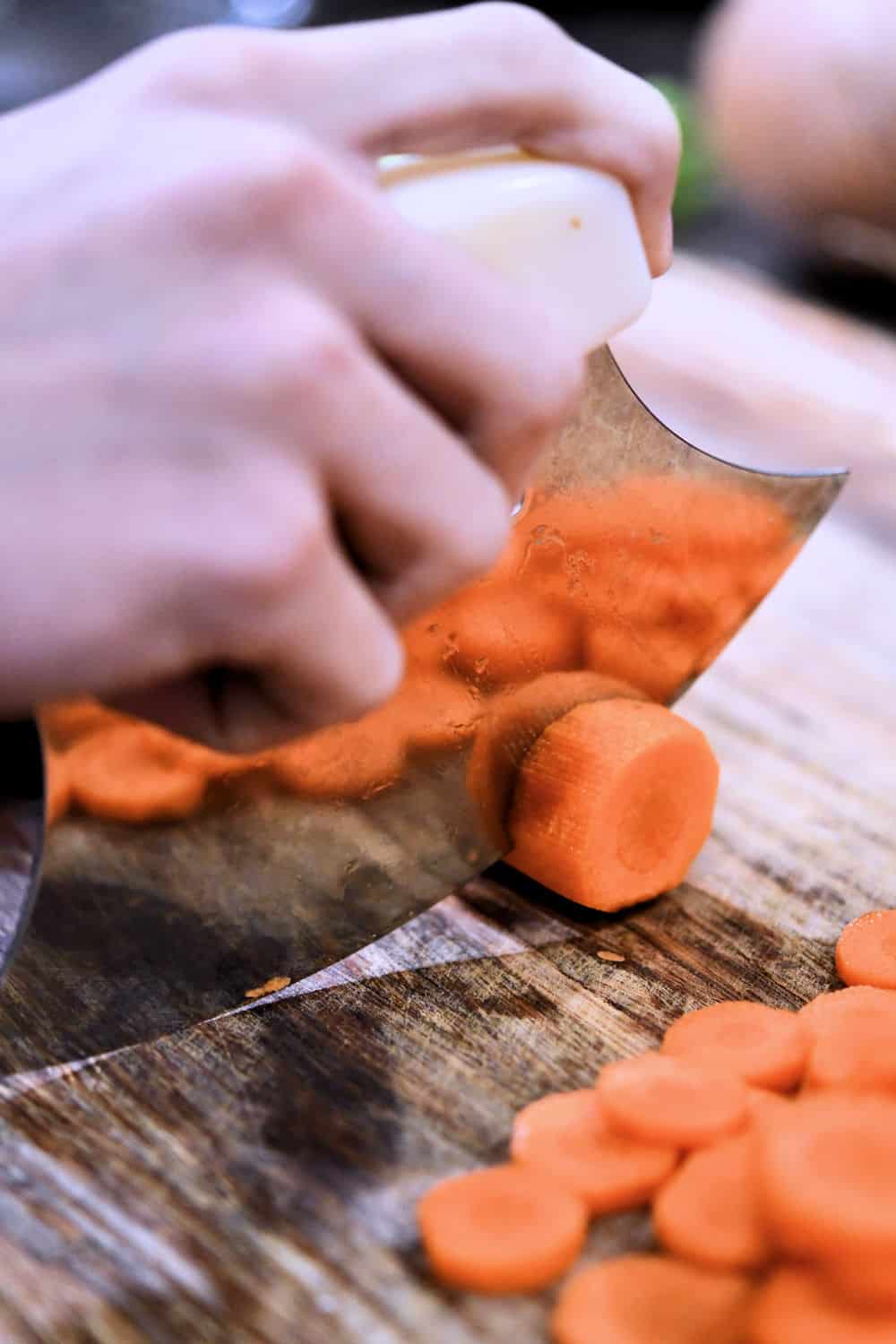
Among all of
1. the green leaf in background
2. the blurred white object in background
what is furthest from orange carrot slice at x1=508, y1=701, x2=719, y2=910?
the blurred white object in background

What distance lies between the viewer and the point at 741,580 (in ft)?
3.47

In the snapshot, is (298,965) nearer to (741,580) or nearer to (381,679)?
(381,679)

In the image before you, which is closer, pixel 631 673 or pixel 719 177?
pixel 631 673

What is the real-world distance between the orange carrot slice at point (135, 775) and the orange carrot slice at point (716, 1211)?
0.35 meters

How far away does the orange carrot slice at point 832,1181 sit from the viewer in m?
0.62

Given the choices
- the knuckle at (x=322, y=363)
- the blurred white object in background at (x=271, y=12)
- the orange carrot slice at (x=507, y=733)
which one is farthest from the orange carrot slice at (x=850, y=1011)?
the blurred white object in background at (x=271, y=12)

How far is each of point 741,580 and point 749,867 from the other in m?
0.23

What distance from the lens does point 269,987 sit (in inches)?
35.5

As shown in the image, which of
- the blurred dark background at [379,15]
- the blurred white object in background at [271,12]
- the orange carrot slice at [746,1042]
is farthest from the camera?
the blurred white object in background at [271,12]

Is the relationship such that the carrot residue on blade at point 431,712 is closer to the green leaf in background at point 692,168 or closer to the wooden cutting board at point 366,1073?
the wooden cutting board at point 366,1073

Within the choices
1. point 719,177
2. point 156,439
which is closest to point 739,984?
point 156,439

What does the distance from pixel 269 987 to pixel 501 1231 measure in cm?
26

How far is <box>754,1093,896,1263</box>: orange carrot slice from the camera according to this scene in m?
0.62

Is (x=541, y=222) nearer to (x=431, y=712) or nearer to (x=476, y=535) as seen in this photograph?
(x=476, y=535)
